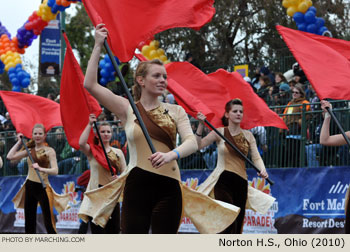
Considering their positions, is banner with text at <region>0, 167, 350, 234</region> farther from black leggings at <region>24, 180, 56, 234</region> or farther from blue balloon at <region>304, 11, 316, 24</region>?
blue balloon at <region>304, 11, 316, 24</region>

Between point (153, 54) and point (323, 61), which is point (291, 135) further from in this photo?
point (153, 54)

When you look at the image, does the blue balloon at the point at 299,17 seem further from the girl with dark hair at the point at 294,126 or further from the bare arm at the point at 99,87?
the bare arm at the point at 99,87

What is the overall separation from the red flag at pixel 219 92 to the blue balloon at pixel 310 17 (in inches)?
178

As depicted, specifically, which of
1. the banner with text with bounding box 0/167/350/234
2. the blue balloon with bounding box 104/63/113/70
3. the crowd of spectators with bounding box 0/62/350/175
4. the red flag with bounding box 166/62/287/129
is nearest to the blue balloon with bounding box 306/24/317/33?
the crowd of spectators with bounding box 0/62/350/175

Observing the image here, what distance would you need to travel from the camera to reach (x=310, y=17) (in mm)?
14867

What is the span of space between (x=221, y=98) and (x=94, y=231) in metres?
2.89

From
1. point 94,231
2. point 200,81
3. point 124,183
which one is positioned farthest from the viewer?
point 200,81

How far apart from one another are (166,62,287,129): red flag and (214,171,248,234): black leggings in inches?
50.9

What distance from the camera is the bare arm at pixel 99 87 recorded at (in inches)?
225

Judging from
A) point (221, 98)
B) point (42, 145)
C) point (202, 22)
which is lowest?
point (42, 145)

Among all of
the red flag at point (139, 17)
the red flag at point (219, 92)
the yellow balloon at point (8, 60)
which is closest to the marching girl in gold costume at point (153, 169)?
the red flag at point (139, 17)
